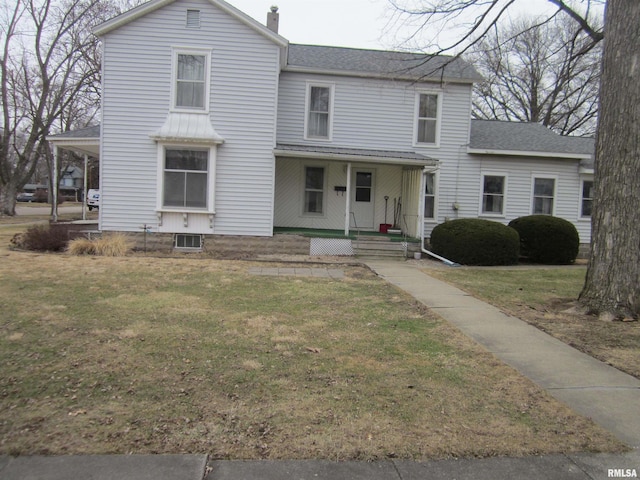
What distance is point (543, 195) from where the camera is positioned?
689 inches

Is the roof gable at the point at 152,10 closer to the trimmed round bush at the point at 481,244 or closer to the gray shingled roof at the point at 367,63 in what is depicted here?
the gray shingled roof at the point at 367,63

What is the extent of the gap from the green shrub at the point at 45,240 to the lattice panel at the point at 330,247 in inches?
272

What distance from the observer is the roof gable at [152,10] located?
1363 centimetres

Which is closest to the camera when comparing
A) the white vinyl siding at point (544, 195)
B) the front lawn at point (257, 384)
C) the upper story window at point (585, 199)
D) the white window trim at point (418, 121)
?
the front lawn at point (257, 384)

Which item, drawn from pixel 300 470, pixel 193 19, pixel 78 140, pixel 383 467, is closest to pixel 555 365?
pixel 383 467

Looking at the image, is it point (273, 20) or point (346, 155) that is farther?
point (273, 20)

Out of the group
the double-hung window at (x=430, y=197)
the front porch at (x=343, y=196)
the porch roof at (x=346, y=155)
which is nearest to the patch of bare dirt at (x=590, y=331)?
the porch roof at (x=346, y=155)

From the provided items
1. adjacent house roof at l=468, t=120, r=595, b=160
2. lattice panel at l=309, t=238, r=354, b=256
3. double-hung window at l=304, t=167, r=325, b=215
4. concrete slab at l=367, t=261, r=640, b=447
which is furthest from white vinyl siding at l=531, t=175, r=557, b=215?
concrete slab at l=367, t=261, r=640, b=447

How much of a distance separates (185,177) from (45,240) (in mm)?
4054

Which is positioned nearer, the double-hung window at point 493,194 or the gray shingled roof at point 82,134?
the gray shingled roof at point 82,134

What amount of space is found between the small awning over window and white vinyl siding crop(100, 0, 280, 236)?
0.24m

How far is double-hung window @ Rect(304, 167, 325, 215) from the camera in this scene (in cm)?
1692

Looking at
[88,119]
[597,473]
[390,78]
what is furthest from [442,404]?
[88,119]

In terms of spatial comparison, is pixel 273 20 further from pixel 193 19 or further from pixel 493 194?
pixel 493 194
